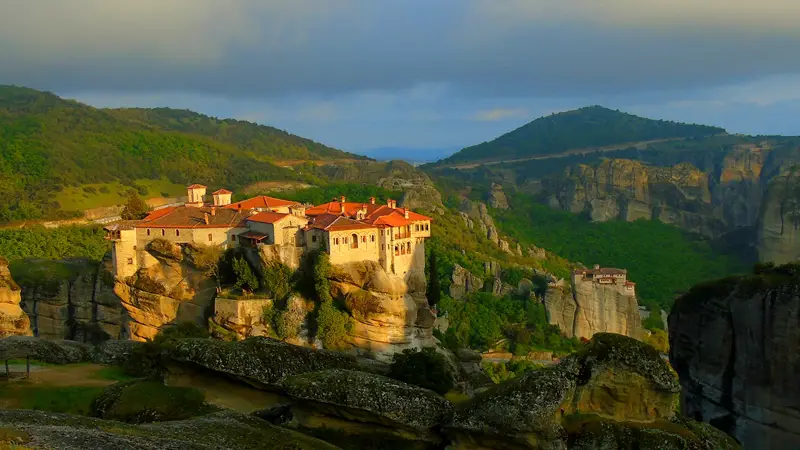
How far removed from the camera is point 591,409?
16031 mm

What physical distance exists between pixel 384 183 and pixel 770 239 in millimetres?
54630

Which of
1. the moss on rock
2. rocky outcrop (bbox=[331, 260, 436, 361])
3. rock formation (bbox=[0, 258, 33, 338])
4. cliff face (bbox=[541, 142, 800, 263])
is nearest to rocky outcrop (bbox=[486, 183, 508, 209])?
cliff face (bbox=[541, 142, 800, 263])

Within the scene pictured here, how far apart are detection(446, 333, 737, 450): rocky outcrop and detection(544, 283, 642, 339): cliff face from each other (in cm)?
5602

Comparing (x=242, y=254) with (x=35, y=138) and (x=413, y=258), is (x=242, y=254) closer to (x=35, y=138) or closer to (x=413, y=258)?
(x=413, y=258)

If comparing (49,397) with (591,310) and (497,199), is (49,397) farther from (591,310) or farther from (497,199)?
(497,199)

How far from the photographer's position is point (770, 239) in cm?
9556

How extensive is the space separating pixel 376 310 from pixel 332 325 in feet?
10.0

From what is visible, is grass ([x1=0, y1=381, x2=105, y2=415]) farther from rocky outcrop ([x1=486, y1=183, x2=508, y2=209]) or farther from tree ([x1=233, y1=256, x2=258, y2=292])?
rocky outcrop ([x1=486, y1=183, x2=508, y2=209])

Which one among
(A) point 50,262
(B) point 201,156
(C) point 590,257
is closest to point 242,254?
(A) point 50,262

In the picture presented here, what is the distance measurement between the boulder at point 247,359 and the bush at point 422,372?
7.72m

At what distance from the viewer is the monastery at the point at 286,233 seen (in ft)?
163

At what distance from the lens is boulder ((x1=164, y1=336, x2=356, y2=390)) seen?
17500 mm

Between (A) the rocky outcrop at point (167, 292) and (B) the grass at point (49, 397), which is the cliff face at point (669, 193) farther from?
(B) the grass at point (49, 397)

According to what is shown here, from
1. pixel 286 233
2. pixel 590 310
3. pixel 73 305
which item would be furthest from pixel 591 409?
pixel 590 310
